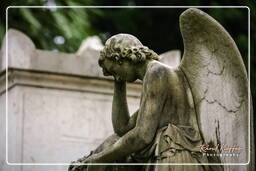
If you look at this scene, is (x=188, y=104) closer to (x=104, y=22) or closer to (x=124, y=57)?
(x=124, y=57)

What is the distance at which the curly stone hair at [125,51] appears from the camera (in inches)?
408

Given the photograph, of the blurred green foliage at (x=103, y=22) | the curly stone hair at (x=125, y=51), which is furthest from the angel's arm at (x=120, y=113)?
the blurred green foliage at (x=103, y=22)

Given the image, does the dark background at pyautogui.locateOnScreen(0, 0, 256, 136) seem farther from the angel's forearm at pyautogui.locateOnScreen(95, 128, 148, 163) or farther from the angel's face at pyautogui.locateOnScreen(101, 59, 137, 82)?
the angel's forearm at pyautogui.locateOnScreen(95, 128, 148, 163)

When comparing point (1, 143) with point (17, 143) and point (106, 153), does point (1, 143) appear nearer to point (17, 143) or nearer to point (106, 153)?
point (17, 143)

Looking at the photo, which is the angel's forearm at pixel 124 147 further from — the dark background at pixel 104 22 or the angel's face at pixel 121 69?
the dark background at pixel 104 22

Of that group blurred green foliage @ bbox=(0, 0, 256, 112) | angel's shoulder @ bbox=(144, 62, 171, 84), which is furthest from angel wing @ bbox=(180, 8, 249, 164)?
blurred green foliage @ bbox=(0, 0, 256, 112)

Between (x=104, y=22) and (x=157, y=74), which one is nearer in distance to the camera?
(x=157, y=74)

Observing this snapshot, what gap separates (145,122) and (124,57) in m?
0.57

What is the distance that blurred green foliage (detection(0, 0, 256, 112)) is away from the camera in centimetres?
1898

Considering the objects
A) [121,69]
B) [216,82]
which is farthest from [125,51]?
[216,82]

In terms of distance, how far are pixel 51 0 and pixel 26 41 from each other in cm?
595

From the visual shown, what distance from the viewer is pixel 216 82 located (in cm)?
1038

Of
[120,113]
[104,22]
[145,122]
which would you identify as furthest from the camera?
[104,22]

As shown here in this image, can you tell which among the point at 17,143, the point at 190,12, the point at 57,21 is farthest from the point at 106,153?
the point at 57,21
